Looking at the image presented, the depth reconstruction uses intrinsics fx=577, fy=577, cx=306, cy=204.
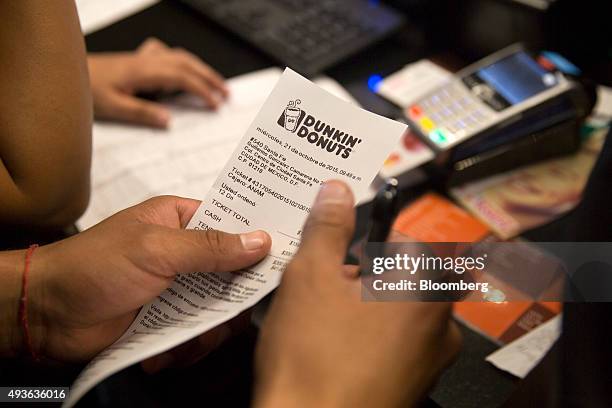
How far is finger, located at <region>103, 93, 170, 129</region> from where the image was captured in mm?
921

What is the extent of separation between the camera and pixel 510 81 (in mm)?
849

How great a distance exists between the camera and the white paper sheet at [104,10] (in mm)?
1120

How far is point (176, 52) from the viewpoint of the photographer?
1.01 m

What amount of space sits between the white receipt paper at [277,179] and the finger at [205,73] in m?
0.45

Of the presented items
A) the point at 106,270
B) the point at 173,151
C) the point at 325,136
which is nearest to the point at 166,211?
the point at 106,270

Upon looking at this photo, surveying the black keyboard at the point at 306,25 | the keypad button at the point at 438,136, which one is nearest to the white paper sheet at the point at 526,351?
the keypad button at the point at 438,136

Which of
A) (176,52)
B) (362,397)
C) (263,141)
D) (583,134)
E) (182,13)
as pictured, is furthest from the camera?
(182,13)

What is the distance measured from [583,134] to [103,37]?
0.87 metres

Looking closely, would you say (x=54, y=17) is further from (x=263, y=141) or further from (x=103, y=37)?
(x=103, y=37)

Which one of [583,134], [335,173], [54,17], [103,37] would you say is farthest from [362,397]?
[103,37]

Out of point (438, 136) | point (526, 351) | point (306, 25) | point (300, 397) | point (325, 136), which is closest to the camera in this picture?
point (300, 397)

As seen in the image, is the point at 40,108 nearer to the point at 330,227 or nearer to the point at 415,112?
the point at 330,227

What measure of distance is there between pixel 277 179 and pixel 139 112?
1.55 ft

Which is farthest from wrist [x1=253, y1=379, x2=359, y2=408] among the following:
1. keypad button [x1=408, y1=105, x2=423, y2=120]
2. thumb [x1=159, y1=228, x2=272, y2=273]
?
keypad button [x1=408, y1=105, x2=423, y2=120]
